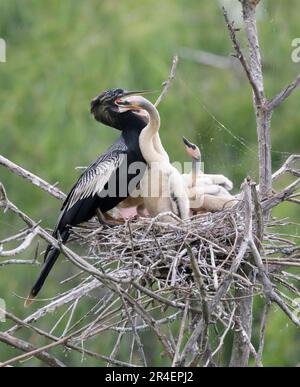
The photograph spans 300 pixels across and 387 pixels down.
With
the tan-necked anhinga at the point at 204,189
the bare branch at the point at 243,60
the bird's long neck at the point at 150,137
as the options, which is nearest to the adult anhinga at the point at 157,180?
the bird's long neck at the point at 150,137

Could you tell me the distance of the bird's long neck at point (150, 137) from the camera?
5.92m

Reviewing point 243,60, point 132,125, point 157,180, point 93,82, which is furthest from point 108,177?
point 93,82

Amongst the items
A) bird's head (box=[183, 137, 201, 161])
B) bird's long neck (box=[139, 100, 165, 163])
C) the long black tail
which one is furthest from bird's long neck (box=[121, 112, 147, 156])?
the long black tail

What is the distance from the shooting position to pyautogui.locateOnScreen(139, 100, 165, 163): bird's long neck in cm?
592

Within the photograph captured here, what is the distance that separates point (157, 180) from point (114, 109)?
0.58 m

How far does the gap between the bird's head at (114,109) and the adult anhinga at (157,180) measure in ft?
0.30

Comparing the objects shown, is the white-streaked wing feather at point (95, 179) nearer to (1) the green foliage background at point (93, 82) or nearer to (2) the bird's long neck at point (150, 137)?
(2) the bird's long neck at point (150, 137)

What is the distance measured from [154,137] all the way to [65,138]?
6.31m

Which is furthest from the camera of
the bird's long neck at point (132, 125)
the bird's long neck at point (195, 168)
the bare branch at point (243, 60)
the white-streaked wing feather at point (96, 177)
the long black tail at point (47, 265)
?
the bird's long neck at point (132, 125)

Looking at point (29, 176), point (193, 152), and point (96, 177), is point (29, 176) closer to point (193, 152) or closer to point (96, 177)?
point (96, 177)

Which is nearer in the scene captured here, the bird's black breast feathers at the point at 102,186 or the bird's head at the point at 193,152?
the bird's black breast feathers at the point at 102,186

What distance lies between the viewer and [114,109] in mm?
6184
